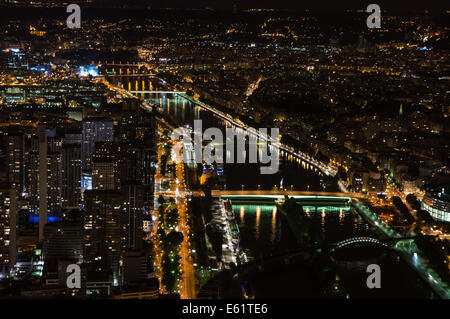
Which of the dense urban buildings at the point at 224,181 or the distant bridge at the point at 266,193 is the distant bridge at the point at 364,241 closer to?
the dense urban buildings at the point at 224,181

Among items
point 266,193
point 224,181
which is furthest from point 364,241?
point 224,181

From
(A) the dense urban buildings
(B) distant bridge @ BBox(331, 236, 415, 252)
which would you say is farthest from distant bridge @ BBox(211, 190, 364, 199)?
(B) distant bridge @ BBox(331, 236, 415, 252)

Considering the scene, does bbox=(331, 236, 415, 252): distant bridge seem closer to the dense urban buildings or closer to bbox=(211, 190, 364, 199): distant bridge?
the dense urban buildings

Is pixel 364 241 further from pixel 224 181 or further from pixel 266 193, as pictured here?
pixel 224 181

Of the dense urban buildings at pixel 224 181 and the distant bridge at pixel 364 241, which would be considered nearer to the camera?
the dense urban buildings at pixel 224 181

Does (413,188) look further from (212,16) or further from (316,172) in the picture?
(212,16)

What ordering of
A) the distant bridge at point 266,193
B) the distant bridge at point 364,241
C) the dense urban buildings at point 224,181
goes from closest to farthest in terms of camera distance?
the dense urban buildings at point 224,181 < the distant bridge at point 364,241 < the distant bridge at point 266,193

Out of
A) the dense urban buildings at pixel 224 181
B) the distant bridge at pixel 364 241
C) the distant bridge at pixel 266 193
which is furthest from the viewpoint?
the distant bridge at pixel 266 193

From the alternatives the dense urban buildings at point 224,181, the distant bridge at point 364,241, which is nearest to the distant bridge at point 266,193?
the dense urban buildings at point 224,181
